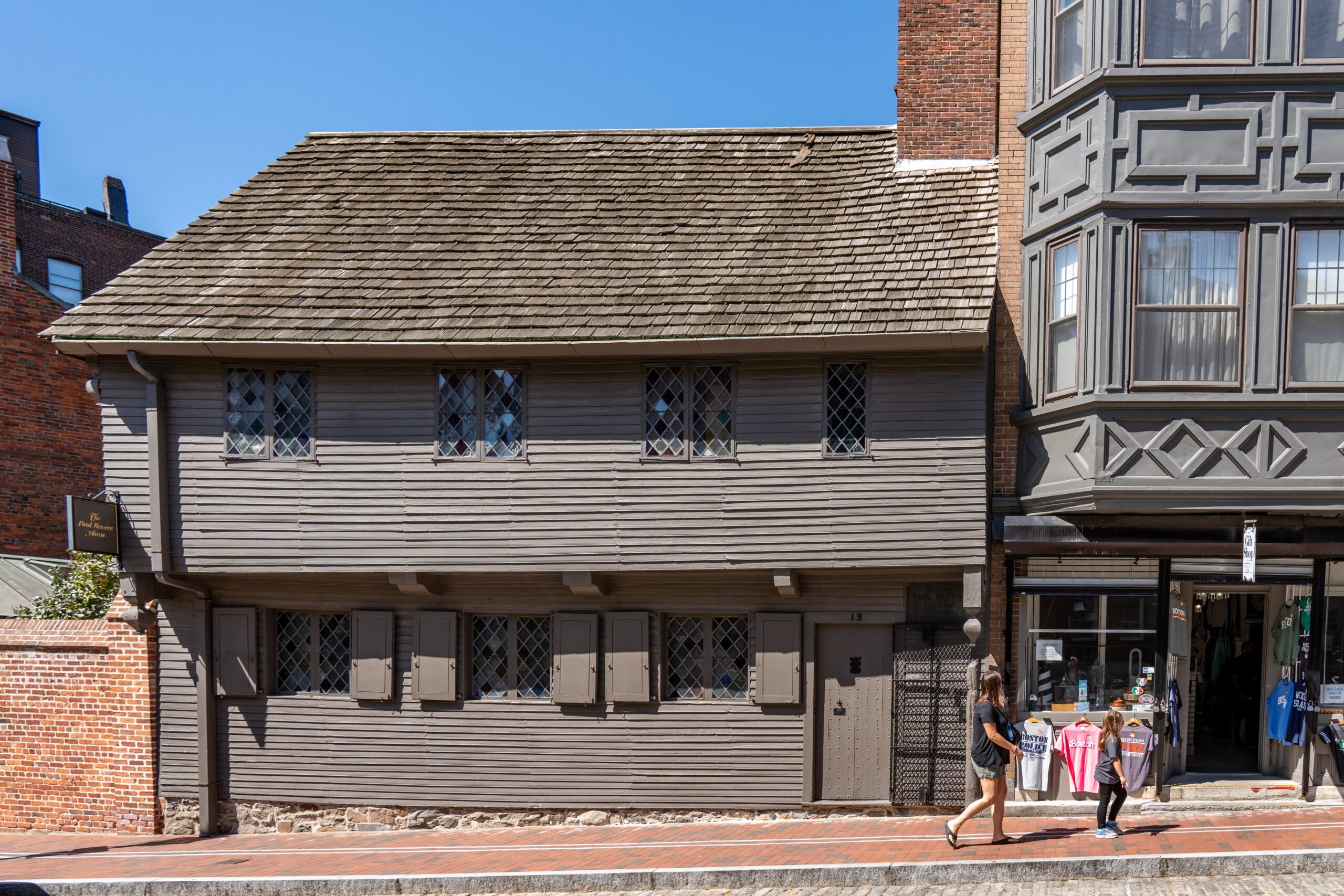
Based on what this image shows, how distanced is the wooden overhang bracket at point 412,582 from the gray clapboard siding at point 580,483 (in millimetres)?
164

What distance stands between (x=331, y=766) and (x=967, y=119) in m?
10.6

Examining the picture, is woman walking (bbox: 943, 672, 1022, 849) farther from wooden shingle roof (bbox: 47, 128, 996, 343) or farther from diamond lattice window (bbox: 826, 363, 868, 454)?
wooden shingle roof (bbox: 47, 128, 996, 343)

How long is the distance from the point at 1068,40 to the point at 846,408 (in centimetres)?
451

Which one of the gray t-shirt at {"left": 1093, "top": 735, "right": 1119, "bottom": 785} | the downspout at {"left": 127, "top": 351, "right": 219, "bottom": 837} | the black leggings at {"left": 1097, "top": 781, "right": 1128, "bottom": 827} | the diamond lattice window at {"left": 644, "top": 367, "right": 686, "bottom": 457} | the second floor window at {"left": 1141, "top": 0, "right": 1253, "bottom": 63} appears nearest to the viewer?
the gray t-shirt at {"left": 1093, "top": 735, "right": 1119, "bottom": 785}

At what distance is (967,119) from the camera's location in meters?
12.8

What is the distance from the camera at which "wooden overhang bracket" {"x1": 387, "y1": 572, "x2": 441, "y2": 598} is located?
39.7 ft

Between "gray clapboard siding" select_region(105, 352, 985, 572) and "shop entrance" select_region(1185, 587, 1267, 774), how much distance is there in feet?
10.6

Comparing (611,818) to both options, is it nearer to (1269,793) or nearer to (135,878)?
(135,878)

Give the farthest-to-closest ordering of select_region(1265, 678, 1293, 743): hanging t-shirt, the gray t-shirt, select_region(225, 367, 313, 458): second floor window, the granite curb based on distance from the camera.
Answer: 1. select_region(225, 367, 313, 458): second floor window
2. select_region(1265, 678, 1293, 743): hanging t-shirt
3. the gray t-shirt
4. the granite curb

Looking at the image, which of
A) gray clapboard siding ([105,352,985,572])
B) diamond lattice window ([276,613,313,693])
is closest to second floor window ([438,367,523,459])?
gray clapboard siding ([105,352,985,572])

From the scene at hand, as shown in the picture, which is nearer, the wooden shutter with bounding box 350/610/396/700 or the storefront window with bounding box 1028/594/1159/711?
the storefront window with bounding box 1028/594/1159/711

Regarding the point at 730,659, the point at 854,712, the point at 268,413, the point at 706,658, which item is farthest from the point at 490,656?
the point at 854,712

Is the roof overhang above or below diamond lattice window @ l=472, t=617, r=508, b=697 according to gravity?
above

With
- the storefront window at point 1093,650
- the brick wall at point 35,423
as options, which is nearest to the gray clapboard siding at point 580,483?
the storefront window at point 1093,650
